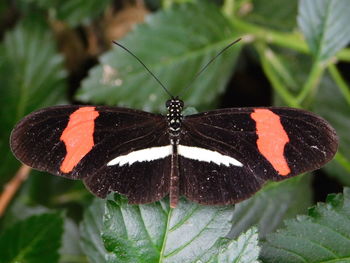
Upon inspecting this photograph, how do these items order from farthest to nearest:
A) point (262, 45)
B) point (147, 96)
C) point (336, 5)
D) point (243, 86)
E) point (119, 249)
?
1. point (243, 86)
2. point (262, 45)
3. point (147, 96)
4. point (336, 5)
5. point (119, 249)

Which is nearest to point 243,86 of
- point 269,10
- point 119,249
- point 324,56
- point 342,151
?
point 269,10

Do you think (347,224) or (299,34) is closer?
(347,224)

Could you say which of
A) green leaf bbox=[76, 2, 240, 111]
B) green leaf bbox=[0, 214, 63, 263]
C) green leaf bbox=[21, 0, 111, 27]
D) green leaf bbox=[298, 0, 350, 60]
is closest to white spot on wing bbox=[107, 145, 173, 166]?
green leaf bbox=[0, 214, 63, 263]

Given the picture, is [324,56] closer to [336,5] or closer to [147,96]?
[336,5]

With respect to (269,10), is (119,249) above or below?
below

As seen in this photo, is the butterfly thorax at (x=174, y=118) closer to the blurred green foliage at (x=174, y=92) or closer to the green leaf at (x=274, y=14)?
the blurred green foliage at (x=174, y=92)

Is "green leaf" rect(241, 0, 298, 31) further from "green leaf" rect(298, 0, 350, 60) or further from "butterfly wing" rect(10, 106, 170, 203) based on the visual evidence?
"butterfly wing" rect(10, 106, 170, 203)

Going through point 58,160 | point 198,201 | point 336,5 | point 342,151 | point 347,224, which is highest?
point 336,5

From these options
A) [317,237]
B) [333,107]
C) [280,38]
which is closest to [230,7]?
[280,38]
